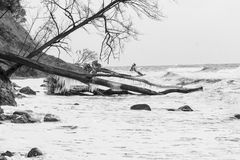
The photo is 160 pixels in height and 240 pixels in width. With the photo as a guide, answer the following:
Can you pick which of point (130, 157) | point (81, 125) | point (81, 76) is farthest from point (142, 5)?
point (81, 125)

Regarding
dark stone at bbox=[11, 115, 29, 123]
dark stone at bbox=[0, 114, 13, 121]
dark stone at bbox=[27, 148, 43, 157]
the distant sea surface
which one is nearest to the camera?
dark stone at bbox=[27, 148, 43, 157]

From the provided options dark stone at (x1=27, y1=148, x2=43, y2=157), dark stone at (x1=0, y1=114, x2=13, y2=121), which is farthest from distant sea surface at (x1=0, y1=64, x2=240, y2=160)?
dark stone at (x1=0, y1=114, x2=13, y2=121)

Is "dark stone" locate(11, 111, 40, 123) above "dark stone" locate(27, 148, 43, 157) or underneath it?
above

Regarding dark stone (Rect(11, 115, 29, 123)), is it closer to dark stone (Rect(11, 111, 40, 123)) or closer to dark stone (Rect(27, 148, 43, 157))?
dark stone (Rect(11, 111, 40, 123))

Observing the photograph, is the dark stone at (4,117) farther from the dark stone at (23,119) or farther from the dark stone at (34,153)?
the dark stone at (34,153)

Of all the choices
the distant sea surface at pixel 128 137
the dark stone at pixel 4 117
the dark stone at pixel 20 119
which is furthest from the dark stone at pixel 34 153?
the dark stone at pixel 4 117

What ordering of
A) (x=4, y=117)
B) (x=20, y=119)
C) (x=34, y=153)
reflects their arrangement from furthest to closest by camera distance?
1. (x=4, y=117)
2. (x=20, y=119)
3. (x=34, y=153)

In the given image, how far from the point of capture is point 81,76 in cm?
332

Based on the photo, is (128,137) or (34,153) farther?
(128,137)

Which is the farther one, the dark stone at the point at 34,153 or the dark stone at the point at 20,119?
the dark stone at the point at 20,119

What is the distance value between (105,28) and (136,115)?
6174 mm

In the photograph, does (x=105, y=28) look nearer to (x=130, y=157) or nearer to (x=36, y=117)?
(x=130, y=157)

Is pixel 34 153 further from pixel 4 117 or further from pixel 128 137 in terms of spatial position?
pixel 4 117

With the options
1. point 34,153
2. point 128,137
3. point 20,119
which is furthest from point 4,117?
point 34,153
